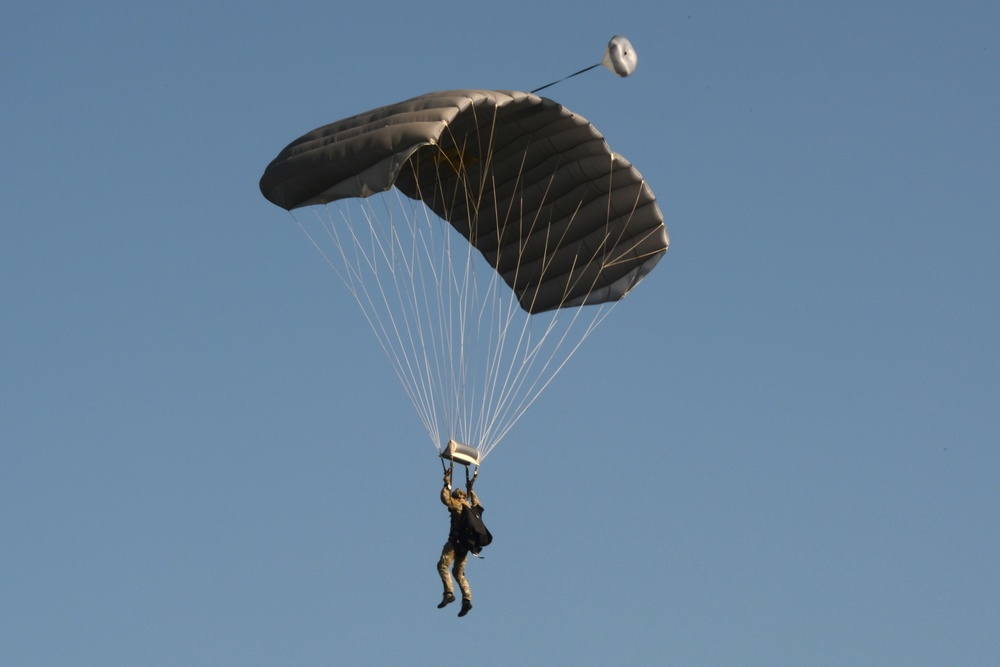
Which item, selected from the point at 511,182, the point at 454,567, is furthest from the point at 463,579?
the point at 511,182

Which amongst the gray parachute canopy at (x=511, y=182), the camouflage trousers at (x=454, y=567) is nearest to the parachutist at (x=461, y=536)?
the camouflage trousers at (x=454, y=567)

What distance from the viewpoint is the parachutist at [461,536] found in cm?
2375

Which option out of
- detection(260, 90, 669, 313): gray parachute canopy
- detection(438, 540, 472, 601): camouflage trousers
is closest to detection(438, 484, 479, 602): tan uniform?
detection(438, 540, 472, 601): camouflage trousers

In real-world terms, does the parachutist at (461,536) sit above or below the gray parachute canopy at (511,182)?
below

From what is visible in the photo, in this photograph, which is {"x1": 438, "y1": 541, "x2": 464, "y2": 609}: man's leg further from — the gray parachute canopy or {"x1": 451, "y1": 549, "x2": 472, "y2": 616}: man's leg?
the gray parachute canopy

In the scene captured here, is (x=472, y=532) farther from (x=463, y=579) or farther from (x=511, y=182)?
(x=511, y=182)

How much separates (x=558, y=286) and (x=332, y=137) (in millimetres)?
4343

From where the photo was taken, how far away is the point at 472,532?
23.7 metres

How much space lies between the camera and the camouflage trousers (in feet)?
78.6

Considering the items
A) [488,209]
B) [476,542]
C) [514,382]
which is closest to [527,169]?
[488,209]

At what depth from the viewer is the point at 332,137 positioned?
2447 centimetres

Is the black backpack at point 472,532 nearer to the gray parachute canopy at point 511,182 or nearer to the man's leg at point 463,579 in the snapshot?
the man's leg at point 463,579

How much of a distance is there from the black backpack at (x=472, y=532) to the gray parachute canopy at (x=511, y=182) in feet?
11.9

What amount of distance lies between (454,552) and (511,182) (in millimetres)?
4963
